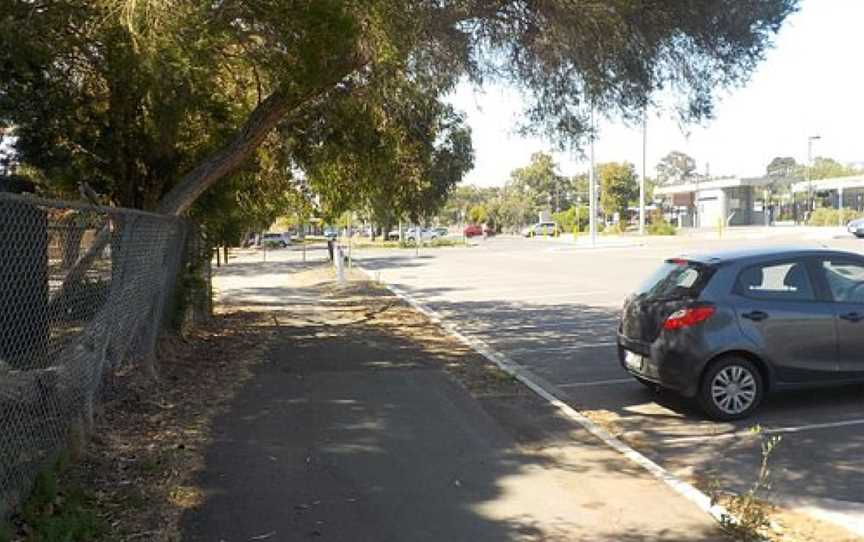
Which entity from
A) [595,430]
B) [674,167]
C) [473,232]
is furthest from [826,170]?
[595,430]

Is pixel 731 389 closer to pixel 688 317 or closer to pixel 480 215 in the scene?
pixel 688 317

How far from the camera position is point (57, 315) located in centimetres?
585

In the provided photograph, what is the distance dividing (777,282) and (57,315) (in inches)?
240

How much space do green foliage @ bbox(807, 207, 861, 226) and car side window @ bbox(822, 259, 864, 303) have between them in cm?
6000

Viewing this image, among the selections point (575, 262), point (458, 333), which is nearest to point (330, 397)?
point (458, 333)

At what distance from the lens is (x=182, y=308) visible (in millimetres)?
12477

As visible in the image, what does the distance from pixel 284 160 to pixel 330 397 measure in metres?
7.33

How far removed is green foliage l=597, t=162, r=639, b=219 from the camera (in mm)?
100938

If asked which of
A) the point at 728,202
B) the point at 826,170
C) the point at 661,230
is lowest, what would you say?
the point at 661,230

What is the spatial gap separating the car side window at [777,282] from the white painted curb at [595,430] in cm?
186

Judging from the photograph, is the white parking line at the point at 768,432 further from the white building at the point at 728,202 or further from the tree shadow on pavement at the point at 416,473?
the white building at the point at 728,202

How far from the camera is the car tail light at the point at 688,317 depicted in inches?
304

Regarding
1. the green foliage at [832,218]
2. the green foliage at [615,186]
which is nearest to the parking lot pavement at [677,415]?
the green foliage at [832,218]

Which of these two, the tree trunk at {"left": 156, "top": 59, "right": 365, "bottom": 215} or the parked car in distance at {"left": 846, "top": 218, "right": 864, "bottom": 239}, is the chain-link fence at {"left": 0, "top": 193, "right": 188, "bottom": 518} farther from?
the parked car in distance at {"left": 846, "top": 218, "right": 864, "bottom": 239}
